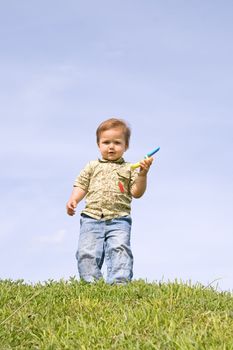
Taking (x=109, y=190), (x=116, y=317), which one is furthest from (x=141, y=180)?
(x=116, y=317)

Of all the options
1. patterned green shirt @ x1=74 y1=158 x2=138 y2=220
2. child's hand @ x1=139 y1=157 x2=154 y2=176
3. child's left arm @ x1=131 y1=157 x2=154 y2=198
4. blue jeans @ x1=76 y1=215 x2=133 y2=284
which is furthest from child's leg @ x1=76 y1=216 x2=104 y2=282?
child's hand @ x1=139 y1=157 x2=154 y2=176

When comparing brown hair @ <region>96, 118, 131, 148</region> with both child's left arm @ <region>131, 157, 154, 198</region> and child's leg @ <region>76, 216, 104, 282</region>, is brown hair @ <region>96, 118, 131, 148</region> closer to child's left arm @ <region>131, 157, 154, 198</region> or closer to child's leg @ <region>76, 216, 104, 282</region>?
child's left arm @ <region>131, 157, 154, 198</region>

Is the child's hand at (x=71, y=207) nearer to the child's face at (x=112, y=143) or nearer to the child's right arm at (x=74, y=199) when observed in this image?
the child's right arm at (x=74, y=199)

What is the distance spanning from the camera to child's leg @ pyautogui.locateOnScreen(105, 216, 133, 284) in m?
8.91

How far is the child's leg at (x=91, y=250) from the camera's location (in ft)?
29.9

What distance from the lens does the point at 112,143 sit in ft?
31.2

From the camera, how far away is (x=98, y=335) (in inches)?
225

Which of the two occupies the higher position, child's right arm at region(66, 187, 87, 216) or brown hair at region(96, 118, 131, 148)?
brown hair at region(96, 118, 131, 148)

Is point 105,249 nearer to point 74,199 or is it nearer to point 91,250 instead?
point 91,250

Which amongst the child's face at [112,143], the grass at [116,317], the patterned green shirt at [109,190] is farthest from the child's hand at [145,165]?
the grass at [116,317]

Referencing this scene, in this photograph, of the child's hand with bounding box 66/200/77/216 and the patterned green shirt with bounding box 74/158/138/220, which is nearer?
the patterned green shirt with bounding box 74/158/138/220

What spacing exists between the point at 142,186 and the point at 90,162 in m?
1.05

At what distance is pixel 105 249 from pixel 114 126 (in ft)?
5.75

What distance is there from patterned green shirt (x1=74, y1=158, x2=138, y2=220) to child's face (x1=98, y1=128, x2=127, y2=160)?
0.38 ft
